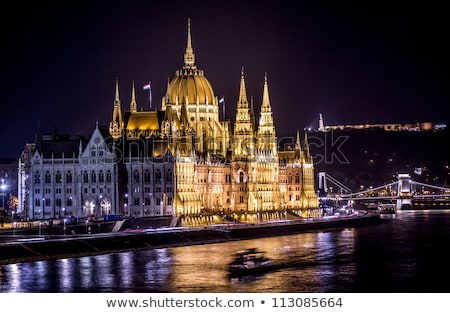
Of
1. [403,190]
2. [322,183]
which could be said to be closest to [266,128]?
[322,183]

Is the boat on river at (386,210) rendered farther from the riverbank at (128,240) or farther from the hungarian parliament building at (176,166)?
the riverbank at (128,240)

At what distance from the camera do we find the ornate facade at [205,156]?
90688 millimetres

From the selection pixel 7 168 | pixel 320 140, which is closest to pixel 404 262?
pixel 7 168

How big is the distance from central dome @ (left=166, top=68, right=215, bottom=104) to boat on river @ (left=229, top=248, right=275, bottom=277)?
37.6 metres

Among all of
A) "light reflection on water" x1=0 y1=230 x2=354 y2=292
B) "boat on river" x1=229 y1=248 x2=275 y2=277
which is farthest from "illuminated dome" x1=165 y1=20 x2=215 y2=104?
"boat on river" x1=229 y1=248 x2=275 y2=277

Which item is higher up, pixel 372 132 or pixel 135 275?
pixel 372 132

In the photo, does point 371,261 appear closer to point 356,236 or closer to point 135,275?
point 135,275

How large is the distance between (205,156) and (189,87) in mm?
7460

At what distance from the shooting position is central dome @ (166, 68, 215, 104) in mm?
102812

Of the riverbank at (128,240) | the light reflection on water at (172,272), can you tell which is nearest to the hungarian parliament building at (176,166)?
the riverbank at (128,240)

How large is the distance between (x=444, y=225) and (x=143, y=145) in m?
27.0

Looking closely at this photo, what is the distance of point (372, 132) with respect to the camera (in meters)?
191

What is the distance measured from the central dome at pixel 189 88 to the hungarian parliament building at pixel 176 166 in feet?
0.26

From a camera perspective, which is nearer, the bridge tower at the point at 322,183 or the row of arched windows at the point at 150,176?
the row of arched windows at the point at 150,176
